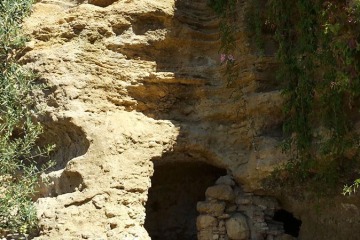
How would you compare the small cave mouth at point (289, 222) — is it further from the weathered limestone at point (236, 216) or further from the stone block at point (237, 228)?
the stone block at point (237, 228)

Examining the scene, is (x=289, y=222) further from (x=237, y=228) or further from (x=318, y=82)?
(x=318, y=82)

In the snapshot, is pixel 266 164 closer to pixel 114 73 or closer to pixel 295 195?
pixel 295 195

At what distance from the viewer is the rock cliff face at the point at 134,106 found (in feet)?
23.9

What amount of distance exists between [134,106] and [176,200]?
2.47m

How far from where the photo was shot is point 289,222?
8.86m

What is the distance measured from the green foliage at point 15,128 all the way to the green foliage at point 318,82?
3.51 meters

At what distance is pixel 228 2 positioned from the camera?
8336 mm

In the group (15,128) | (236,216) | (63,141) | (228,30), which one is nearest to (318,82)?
(228,30)

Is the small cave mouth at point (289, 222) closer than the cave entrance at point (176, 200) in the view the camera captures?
Yes

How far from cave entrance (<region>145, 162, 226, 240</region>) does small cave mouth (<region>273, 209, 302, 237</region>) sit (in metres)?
1.38

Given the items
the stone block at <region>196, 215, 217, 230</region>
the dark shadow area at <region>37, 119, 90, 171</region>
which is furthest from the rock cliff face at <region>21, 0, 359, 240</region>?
the stone block at <region>196, 215, 217, 230</region>

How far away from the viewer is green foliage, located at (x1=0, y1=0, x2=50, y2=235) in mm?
6625

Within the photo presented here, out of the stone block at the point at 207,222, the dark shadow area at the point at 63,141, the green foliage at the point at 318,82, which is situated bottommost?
the stone block at the point at 207,222

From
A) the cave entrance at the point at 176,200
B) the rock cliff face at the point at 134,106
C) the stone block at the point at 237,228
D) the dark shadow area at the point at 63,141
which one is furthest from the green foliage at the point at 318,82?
the dark shadow area at the point at 63,141
